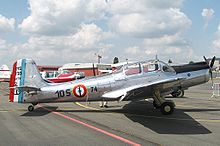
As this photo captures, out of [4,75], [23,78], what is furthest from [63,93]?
[4,75]

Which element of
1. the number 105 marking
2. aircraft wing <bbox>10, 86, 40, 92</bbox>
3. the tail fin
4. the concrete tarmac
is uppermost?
the tail fin

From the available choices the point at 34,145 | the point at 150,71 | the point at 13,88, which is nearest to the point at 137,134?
the point at 34,145

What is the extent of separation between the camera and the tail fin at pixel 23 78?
39.3ft

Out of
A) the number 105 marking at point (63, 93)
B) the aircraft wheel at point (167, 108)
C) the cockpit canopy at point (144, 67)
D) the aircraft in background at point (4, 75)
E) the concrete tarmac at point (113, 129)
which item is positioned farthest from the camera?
the aircraft in background at point (4, 75)

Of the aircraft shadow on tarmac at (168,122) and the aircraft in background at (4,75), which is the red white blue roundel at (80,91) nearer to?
the aircraft shadow on tarmac at (168,122)

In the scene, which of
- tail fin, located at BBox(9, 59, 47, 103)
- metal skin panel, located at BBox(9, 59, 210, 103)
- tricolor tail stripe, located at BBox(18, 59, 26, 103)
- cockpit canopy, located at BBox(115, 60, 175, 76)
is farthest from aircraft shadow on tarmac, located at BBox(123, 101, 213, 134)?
tricolor tail stripe, located at BBox(18, 59, 26, 103)

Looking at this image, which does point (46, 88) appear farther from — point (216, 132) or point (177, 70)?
point (216, 132)

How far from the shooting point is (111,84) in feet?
37.7

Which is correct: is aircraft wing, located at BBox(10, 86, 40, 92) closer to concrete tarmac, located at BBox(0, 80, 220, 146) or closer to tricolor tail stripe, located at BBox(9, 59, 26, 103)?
tricolor tail stripe, located at BBox(9, 59, 26, 103)

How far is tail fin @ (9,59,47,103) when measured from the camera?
1198 cm

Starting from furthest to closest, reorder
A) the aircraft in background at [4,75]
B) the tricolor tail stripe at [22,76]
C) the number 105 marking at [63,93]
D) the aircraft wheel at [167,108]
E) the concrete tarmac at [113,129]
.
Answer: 1. the aircraft in background at [4,75]
2. the tricolor tail stripe at [22,76]
3. the number 105 marking at [63,93]
4. the aircraft wheel at [167,108]
5. the concrete tarmac at [113,129]

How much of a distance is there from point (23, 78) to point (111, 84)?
4.25 meters

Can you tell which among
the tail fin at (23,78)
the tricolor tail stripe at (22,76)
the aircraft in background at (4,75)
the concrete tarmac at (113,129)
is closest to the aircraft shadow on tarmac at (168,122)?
the concrete tarmac at (113,129)

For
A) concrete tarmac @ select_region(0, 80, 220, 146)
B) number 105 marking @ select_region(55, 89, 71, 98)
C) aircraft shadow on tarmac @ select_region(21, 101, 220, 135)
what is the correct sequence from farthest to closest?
number 105 marking @ select_region(55, 89, 71, 98), aircraft shadow on tarmac @ select_region(21, 101, 220, 135), concrete tarmac @ select_region(0, 80, 220, 146)
